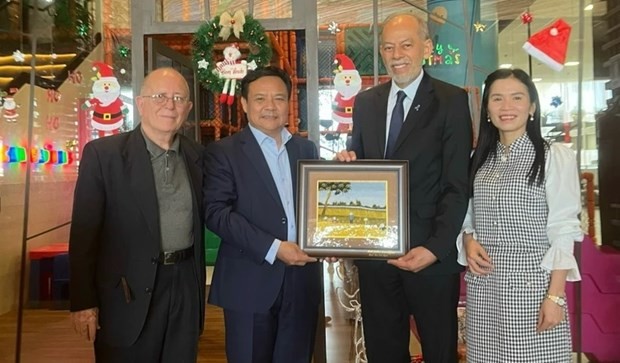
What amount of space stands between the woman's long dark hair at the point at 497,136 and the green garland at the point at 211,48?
1255 mm

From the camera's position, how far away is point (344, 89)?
2914 millimetres

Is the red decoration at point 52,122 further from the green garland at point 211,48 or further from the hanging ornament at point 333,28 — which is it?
the hanging ornament at point 333,28

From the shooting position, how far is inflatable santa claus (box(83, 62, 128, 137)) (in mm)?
2973

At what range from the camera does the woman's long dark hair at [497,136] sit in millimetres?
1727

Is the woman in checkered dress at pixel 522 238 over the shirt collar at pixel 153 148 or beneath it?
beneath

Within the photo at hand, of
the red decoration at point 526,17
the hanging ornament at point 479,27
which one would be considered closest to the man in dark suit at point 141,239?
the hanging ornament at point 479,27

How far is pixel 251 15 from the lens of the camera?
109 inches

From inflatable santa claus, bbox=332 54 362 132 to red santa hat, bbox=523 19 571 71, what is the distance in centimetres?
99

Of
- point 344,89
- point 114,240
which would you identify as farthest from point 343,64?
point 114,240

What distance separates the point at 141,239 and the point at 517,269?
4.35ft

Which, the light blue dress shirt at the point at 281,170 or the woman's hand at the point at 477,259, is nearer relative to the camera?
the woman's hand at the point at 477,259

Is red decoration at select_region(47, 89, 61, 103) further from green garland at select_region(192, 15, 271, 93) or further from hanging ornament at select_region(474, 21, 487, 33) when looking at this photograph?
hanging ornament at select_region(474, 21, 487, 33)

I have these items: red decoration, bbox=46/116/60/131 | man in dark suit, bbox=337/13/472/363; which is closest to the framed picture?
man in dark suit, bbox=337/13/472/363

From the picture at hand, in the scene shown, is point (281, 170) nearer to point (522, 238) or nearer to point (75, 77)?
point (522, 238)
